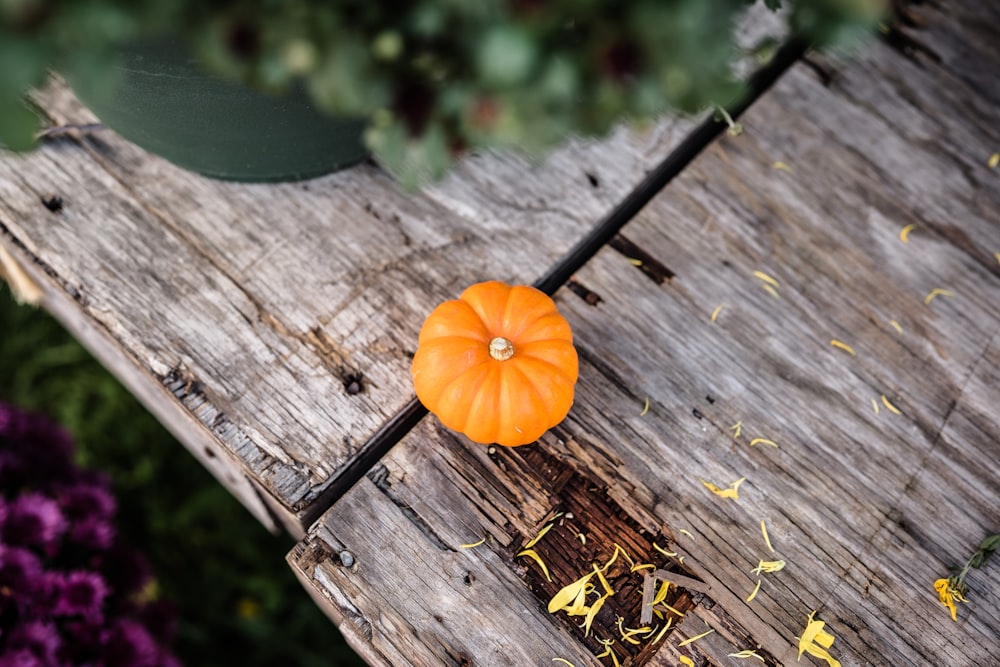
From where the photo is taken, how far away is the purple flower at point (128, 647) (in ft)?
4.34

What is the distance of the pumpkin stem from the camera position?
40.7 inches

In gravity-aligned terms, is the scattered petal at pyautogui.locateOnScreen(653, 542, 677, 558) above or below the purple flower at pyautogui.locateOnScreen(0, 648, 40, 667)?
above

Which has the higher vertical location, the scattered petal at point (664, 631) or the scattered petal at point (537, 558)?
the scattered petal at point (664, 631)

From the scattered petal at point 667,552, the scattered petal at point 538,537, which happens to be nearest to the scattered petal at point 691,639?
the scattered petal at point 667,552

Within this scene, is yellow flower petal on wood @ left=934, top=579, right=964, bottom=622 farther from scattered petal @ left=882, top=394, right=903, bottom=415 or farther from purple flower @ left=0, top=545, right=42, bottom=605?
purple flower @ left=0, top=545, right=42, bottom=605

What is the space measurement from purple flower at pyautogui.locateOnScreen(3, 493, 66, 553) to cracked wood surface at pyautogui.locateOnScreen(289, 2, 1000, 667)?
0.59 m

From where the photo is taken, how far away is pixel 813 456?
1.11m

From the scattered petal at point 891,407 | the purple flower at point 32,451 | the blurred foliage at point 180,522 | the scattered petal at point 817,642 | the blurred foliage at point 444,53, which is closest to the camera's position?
the blurred foliage at point 444,53

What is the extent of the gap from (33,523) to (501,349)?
94 centimetres

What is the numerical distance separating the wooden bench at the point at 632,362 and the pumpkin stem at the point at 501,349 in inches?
5.8

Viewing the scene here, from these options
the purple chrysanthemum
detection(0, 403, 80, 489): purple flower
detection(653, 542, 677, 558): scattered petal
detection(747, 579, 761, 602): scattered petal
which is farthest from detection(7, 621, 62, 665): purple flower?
detection(747, 579, 761, 602): scattered petal

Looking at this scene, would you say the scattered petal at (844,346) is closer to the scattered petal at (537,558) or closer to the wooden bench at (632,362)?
the wooden bench at (632,362)

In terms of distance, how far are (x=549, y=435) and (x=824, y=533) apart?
42cm

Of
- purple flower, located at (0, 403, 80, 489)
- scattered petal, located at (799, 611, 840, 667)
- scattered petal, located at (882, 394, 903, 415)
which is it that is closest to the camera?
scattered petal, located at (799, 611, 840, 667)
